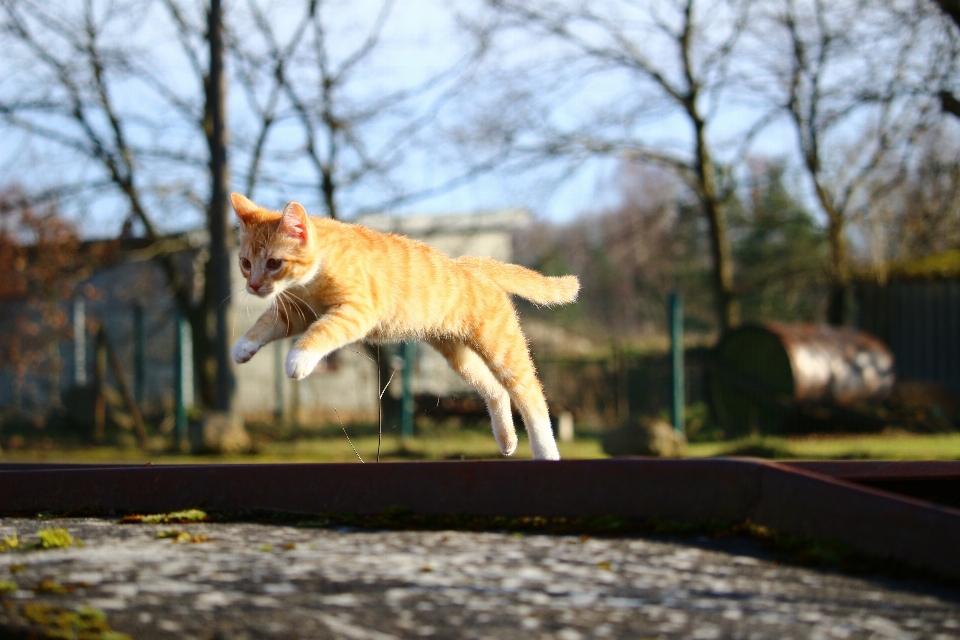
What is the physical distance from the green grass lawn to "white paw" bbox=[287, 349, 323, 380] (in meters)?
6.43

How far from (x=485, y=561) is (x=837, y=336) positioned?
12569 mm

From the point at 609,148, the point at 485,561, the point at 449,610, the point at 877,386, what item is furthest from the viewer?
the point at 609,148

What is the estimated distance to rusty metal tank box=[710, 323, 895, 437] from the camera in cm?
1316

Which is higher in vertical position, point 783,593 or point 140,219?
point 140,219

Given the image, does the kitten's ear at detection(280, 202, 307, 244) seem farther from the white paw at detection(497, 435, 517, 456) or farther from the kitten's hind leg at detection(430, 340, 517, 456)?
the white paw at detection(497, 435, 517, 456)

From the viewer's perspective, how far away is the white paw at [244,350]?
3.92 m

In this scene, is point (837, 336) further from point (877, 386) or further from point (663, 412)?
point (663, 412)

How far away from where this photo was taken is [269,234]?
4016mm

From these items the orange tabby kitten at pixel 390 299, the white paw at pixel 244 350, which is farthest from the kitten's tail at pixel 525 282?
the white paw at pixel 244 350

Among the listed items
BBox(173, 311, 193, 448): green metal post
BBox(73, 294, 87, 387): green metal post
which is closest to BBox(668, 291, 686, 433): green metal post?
BBox(173, 311, 193, 448): green metal post

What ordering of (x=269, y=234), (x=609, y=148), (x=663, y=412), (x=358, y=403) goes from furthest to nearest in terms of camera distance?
(x=358, y=403) → (x=609, y=148) → (x=663, y=412) → (x=269, y=234)

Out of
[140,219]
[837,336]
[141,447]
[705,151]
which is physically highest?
[705,151]

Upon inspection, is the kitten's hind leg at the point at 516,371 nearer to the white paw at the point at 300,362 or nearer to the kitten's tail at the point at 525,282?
the kitten's tail at the point at 525,282

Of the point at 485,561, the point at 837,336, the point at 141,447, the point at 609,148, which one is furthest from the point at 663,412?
the point at 485,561
